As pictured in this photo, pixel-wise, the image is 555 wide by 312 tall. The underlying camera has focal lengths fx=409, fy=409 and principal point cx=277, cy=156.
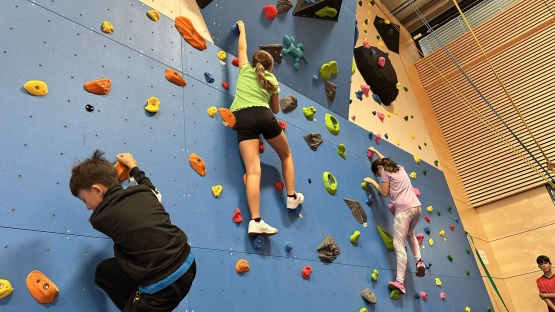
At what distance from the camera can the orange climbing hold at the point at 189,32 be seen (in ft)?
8.36

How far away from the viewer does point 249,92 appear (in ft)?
8.38

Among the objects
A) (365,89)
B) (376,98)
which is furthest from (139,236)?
(376,98)

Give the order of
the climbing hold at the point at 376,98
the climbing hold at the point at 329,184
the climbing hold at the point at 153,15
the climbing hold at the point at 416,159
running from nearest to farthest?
1. the climbing hold at the point at 153,15
2. the climbing hold at the point at 329,184
3. the climbing hold at the point at 376,98
4. the climbing hold at the point at 416,159

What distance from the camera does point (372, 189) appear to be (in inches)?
149

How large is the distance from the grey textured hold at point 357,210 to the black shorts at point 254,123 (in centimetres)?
114

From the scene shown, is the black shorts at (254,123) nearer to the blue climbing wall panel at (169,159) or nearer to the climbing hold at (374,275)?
the blue climbing wall panel at (169,159)

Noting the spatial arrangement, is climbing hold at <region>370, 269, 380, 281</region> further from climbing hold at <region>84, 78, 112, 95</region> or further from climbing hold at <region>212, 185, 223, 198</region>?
climbing hold at <region>84, 78, 112, 95</region>

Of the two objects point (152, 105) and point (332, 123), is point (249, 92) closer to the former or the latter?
point (152, 105)

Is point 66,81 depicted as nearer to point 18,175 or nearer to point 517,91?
point 18,175

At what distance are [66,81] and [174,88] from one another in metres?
0.62

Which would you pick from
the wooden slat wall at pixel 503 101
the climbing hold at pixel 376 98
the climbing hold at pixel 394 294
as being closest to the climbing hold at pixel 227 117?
the climbing hold at pixel 394 294

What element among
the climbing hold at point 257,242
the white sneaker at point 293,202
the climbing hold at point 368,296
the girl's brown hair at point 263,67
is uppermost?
the girl's brown hair at point 263,67

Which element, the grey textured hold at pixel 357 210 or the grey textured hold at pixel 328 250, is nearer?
the grey textured hold at pixel 328 250

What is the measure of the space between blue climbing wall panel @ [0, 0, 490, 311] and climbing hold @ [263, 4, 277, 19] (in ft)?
0.17
